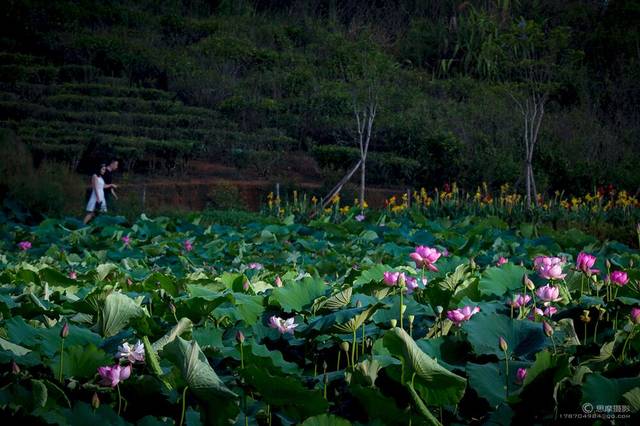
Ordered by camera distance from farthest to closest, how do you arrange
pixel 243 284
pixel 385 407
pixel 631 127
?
pixel 631 127 < pixel 243 284 < pixel 385 407

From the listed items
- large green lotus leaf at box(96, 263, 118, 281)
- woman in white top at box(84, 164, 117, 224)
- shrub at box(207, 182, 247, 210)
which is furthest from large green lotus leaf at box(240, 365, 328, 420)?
shrub at box(207, 182, 247, 210)

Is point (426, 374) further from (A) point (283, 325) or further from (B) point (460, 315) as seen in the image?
(A) point (283, 325)

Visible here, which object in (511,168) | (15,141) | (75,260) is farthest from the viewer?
(511,168)

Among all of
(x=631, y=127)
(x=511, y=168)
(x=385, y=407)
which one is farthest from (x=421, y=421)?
(x=631, y=127)

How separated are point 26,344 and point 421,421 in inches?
27.1

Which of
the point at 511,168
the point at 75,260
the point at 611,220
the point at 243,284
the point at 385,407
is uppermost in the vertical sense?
the point at 385,407

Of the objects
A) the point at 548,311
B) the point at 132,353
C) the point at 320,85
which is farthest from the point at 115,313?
the point at 320,85

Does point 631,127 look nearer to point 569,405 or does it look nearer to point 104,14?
point 104,14

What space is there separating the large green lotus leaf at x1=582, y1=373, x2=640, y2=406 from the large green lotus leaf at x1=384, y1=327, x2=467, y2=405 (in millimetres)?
145

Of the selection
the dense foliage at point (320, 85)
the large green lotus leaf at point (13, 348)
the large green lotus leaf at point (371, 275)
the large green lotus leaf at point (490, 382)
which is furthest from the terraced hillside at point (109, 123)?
the large green lotus leaf at point (490, 382)

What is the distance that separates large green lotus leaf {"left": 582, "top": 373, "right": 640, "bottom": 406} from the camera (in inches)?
37.9

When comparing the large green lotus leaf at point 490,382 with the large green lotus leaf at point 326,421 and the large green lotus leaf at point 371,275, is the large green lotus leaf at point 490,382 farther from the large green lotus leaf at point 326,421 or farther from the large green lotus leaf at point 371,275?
the large green lotus leaf at point 371,275

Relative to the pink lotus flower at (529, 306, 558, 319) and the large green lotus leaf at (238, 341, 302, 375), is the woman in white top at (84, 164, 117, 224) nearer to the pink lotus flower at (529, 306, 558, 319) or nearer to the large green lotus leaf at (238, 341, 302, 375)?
the pink lotus flower at (529, 306, 558, 319)

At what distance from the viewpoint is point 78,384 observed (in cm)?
116
